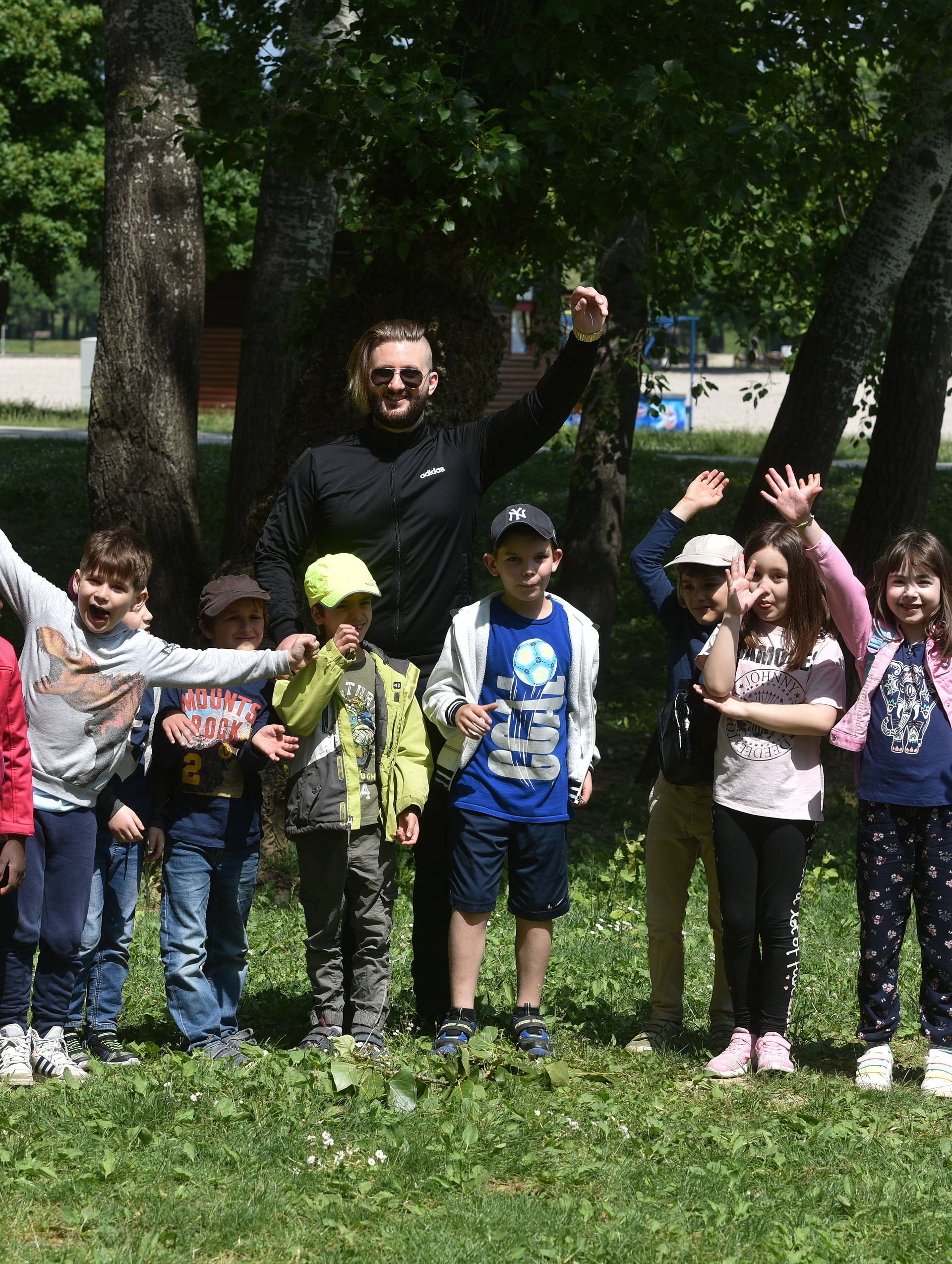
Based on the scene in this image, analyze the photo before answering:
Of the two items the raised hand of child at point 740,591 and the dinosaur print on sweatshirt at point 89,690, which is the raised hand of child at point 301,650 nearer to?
the dinosaur print on sweatshirt at point 89,690

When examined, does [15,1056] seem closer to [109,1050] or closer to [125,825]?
[109,1050]

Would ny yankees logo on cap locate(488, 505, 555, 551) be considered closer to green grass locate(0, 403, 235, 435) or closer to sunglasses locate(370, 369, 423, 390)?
sunglasses locate(370, 369, 423, 390)

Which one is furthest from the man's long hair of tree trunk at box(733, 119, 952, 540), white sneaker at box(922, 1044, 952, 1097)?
tree trunk at box(733, 119, 952, 540)

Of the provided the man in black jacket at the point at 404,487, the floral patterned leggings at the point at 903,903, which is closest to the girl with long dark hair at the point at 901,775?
the floral patterned leggings at the point at 903,903

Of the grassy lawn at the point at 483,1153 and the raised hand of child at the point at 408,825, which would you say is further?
the raised hand of child at the point at 408,825

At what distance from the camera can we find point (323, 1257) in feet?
11.2

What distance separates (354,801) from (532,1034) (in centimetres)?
103

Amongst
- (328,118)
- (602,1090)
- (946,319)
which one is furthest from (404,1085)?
(946,319)

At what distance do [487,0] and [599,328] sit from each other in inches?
134

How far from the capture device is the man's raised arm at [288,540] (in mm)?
4641

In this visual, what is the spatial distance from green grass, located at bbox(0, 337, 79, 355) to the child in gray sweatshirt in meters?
77.2

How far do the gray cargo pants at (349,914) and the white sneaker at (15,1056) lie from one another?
92 centimetres

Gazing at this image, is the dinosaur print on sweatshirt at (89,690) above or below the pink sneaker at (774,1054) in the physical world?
above

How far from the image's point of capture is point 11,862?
168 inches
